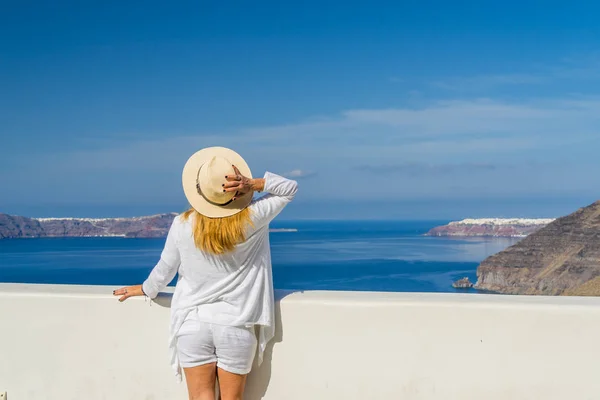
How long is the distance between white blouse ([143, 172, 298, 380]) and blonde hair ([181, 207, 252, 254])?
0.08ft

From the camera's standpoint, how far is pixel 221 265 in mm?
2270

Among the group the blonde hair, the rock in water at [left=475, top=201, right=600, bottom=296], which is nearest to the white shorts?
the blonde hair

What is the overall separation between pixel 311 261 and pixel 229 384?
→ 74036mm

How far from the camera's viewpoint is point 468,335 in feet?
7.93

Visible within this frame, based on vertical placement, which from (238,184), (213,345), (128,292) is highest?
(238,184)

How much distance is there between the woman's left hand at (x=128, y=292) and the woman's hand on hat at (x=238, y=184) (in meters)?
0.69

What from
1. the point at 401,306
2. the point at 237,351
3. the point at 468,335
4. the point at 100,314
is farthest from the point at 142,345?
the point at 468,335

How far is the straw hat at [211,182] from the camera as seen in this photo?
219cm

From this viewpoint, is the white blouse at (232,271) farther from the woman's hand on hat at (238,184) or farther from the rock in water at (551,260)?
the rock in water at (551,260)

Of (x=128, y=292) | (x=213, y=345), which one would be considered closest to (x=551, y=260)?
(x=128, y=292)

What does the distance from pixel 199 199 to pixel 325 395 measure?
994mm

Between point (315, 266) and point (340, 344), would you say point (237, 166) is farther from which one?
point (315, 266)

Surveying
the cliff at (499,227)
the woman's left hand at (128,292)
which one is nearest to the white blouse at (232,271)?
the woman's left hand at (128,292)

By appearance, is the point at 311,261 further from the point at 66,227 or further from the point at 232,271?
the point at 232,271
